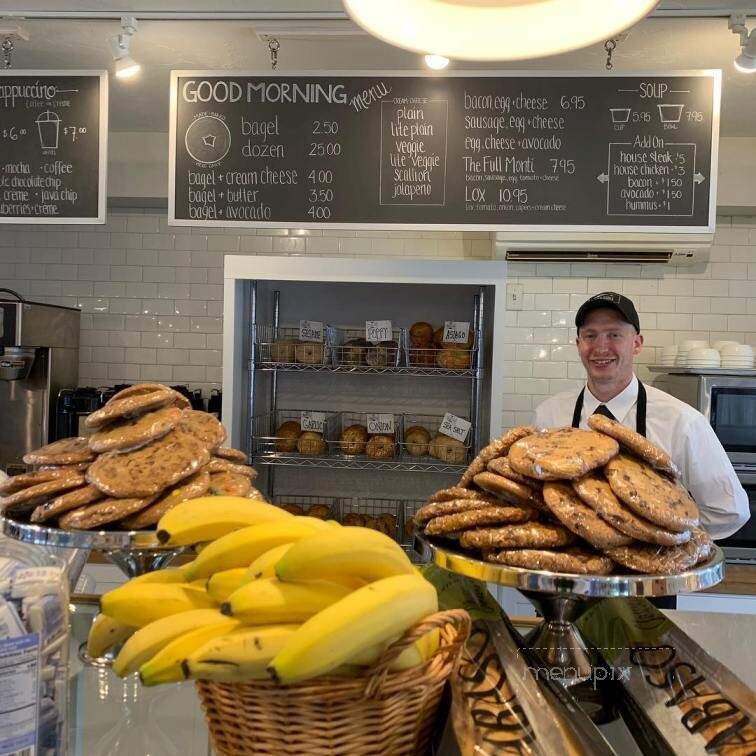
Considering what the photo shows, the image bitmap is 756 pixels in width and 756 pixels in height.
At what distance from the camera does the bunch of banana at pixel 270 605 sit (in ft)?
2.40

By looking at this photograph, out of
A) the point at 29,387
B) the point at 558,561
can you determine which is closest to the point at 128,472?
the point at 558,561

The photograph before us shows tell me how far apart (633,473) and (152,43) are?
3041mm

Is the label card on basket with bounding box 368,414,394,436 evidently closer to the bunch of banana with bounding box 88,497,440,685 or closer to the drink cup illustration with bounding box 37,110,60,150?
the drink cup illustration with bounding box 37,110,60,150

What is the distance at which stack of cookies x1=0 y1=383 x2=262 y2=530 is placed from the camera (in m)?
1.34

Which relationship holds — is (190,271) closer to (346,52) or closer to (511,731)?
(346,52)

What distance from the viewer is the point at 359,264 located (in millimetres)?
3412

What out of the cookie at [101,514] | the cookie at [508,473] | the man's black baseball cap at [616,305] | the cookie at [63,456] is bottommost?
the cookie at [101,514]

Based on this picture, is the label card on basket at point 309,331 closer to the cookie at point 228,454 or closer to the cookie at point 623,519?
the cookie at point 228,454

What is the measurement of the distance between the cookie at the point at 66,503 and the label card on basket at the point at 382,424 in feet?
8.20

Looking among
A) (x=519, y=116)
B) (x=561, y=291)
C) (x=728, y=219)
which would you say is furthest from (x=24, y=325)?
(x=728, y=219)

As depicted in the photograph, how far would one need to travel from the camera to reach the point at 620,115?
281 cm

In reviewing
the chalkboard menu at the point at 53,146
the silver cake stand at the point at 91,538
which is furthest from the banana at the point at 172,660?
the chalkboard menu at the point at 53,146

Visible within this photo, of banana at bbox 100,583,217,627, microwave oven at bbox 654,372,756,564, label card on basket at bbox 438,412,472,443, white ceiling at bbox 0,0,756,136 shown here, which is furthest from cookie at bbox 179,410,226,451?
microwave oven at bbox 654,372,756,564

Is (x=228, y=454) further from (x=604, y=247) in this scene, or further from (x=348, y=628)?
(x=604, y=247)
